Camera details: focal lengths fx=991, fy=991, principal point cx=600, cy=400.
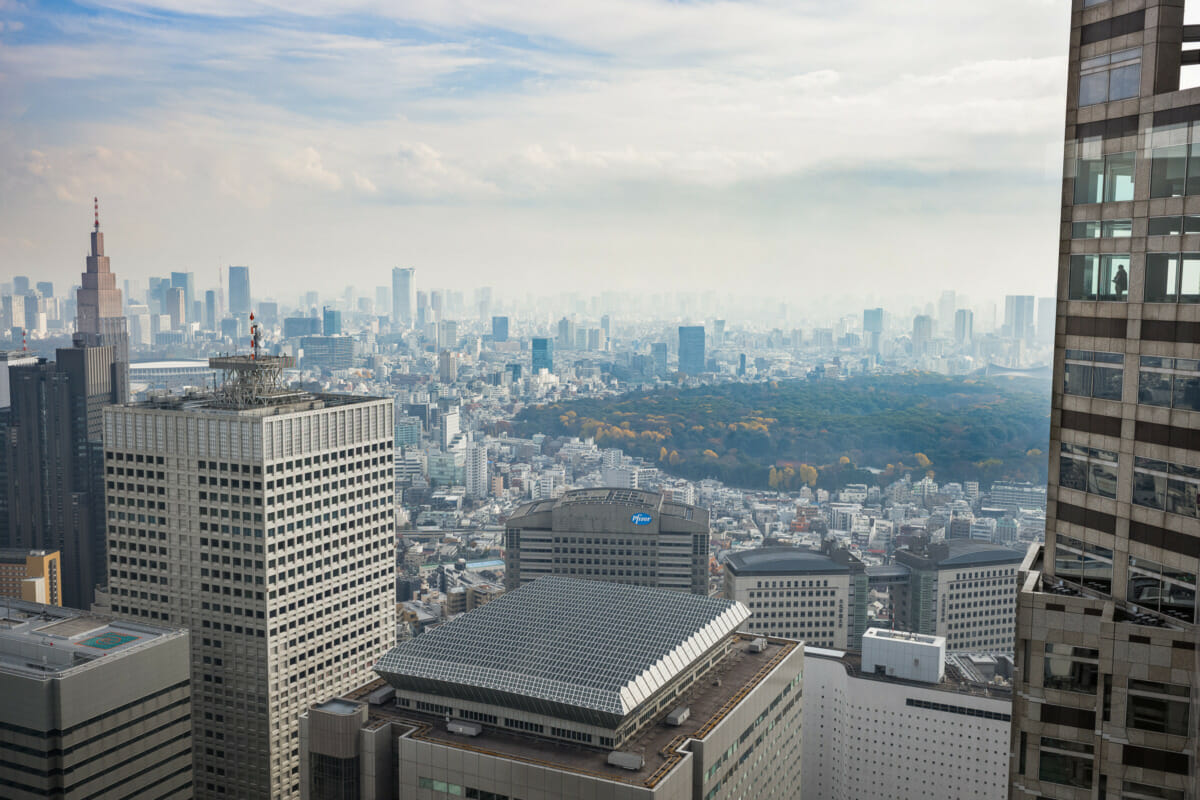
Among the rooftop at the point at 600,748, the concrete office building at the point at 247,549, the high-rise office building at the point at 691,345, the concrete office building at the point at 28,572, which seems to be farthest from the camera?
the high-rise office building at the point at 691,345

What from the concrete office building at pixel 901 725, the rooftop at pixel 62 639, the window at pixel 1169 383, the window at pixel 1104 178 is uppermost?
the window at pixel 1104 178

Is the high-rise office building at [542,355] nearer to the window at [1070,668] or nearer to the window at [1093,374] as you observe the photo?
the window at [1093,374]

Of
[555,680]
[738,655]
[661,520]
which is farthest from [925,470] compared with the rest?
[555,680]

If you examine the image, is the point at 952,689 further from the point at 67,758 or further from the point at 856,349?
the point at 856,349

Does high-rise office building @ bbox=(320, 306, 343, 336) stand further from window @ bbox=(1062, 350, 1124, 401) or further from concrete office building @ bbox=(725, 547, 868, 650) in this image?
window @ bbox=(1062, 350, 1124, 401)

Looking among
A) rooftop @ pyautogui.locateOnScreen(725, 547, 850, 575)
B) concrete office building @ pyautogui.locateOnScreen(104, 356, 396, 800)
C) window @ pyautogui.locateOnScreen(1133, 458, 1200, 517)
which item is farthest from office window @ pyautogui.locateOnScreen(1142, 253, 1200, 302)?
rooftop @ pyautogui.locateOnScreen(725, 547, 850, 575)

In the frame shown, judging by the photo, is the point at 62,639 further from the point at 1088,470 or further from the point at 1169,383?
the point at 1169,383

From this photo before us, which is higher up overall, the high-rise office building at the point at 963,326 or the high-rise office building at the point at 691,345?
the high-rise office building at the point at 963,326

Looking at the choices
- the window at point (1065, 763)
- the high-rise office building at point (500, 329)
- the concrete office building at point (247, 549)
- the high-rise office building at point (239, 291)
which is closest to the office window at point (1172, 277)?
the window at point (1065, 763)
